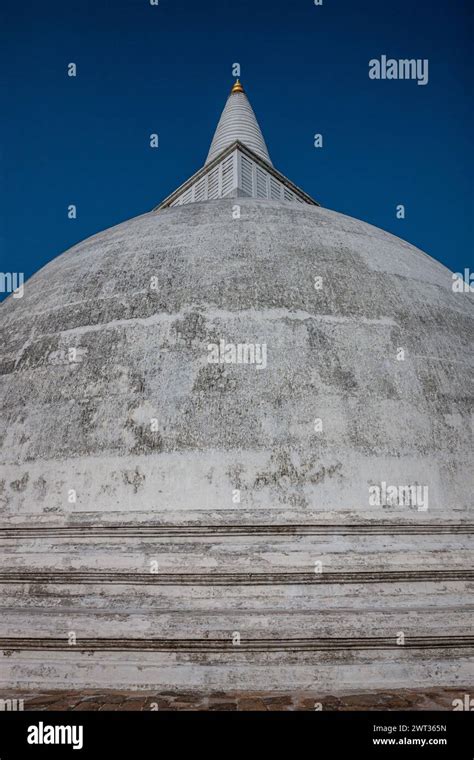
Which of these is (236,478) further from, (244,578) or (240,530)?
(244,578)

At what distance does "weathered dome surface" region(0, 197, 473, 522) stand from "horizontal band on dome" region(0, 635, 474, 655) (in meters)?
1.20

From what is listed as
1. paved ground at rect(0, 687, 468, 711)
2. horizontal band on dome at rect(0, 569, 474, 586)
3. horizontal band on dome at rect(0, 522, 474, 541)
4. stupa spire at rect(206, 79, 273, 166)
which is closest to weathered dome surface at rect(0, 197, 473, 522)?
horizontal band on dome at rect(0, 522, 474, 541)

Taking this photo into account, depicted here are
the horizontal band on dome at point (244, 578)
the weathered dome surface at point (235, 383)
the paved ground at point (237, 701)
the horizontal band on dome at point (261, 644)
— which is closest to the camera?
the paved ground at point (237, 701)

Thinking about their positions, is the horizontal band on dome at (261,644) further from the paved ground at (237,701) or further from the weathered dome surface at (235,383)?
the weathered dome surface at (235,383)

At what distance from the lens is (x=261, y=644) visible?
5.64 meters

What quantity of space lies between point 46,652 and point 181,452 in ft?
7.79

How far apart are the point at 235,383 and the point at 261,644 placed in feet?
9.21

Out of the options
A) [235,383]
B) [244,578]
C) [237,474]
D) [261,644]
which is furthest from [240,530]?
[235,383]

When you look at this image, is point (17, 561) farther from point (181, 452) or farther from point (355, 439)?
point (355, 439)

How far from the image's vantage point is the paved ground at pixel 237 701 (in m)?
4.97

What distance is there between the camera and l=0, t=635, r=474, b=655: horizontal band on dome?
563 centimetres

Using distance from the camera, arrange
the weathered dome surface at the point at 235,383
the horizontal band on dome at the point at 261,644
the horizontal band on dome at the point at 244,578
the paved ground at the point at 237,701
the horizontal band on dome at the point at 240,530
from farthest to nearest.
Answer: the weathered dome surface at the point at 235,383, the horizontal band on dome at the point at 240,530, the horizontal band on dome at the point at 244,578, the horizontal band on dome at the point at 261,644, the paved ground at the point at 237,701

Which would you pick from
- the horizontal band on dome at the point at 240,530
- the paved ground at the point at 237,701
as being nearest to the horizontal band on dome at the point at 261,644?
the paved ground at the point at 237,701

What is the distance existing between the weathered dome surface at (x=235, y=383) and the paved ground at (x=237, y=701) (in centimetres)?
167
